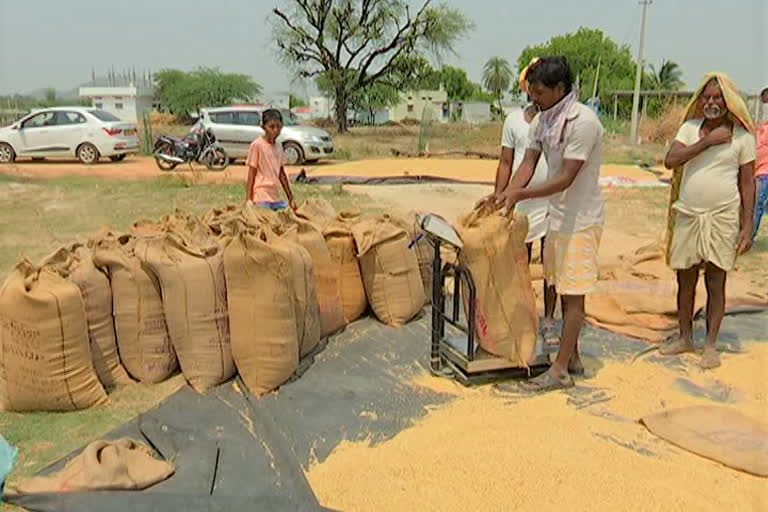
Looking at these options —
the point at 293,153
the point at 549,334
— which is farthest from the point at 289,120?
the point at 549,334

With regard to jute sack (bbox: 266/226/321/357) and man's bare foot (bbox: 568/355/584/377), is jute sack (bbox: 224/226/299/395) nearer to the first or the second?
jute sack (bbox: 266/226/321/357)

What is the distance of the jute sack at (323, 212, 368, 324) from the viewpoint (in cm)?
379

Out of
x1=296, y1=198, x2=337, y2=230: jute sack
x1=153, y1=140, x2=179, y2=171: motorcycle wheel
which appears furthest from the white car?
x1=296, y1=198, x2=337, y2=230: jute sack

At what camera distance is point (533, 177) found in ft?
12.3

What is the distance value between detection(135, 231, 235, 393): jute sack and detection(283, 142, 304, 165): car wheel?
11.7 meters

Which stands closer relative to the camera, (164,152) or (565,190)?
(565,190)

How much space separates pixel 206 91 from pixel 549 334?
4065 cm

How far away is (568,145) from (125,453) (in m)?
2.17

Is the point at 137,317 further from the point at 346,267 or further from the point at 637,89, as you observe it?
the point at 637,89

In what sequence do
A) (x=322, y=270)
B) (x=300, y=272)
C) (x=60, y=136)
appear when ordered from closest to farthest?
(x=300, y=272) < (x=322, y=270) < (x=60, y=136)

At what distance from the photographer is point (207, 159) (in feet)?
44.5

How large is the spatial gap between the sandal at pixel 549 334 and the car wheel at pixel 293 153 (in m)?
11.5

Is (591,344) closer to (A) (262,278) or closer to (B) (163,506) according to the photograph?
(A) (262,278)

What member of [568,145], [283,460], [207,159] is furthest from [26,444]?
[207,159]
